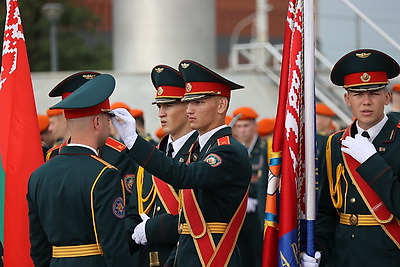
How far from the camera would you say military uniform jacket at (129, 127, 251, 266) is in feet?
16.3

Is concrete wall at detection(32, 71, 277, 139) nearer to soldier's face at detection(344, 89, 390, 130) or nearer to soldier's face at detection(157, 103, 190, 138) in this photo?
soldier's face at detection(157, 103, 190, 138)

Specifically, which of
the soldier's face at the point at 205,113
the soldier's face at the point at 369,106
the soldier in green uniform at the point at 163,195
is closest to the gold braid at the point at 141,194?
the soldier in green uniform at the point at 163,195

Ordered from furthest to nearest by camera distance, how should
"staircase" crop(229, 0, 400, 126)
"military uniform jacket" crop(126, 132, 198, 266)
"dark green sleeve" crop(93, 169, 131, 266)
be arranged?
"staircase" crop(229, 0, 400, 126) < "military uniform jacket" crop(126, 132, 198, 266) < "dark green sleeve" crop(93, 169, 131, 266)

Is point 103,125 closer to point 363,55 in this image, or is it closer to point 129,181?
point 129,181

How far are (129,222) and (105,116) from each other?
1.50 metres

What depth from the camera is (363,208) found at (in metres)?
5.42

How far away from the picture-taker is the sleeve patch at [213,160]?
5.17m

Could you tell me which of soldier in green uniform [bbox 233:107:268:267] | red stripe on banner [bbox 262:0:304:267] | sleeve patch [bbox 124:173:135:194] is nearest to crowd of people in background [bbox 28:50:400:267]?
red stripe on banner [bbox 262:0:304:267]

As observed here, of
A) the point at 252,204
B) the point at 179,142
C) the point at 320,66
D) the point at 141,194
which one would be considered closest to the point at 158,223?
the point at 141,194

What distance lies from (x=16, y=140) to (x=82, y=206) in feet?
4.92

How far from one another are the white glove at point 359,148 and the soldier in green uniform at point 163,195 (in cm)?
124

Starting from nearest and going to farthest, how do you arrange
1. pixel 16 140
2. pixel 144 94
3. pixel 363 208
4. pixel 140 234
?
pixel 363 208, pixel 140 234, pixel 16 140, pixel 144 94

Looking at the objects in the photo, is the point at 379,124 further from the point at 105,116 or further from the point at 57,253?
the point at 57,253

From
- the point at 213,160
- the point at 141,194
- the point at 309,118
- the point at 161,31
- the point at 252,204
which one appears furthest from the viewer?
the point at 161,31
